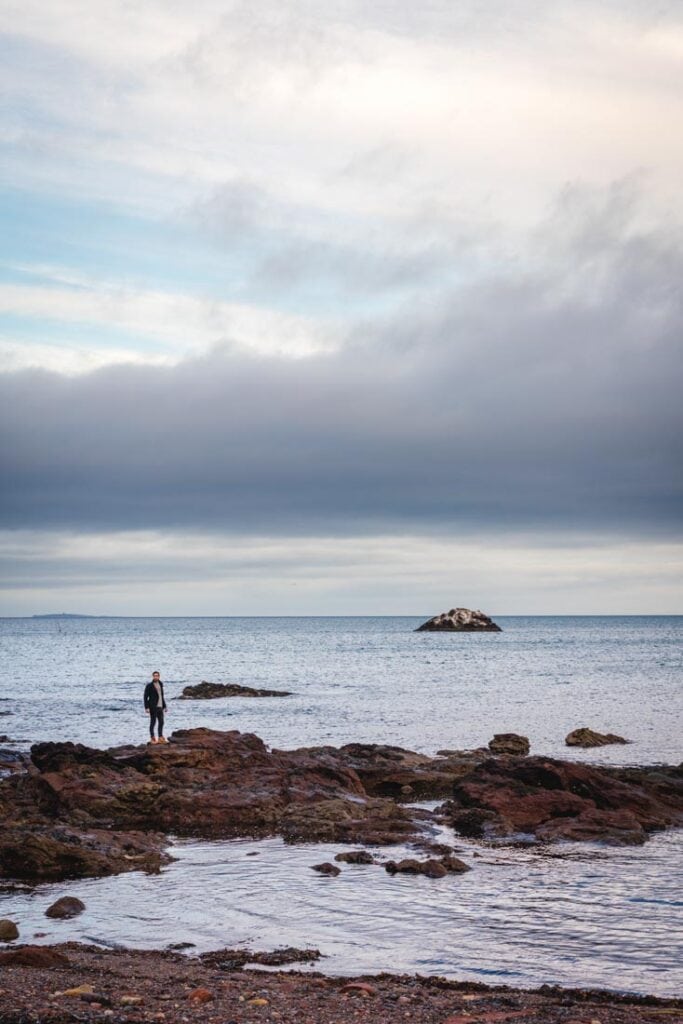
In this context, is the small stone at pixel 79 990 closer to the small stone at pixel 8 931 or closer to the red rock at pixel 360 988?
the red rock at pixel 360 988

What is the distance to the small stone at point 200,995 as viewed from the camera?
11.9 metres

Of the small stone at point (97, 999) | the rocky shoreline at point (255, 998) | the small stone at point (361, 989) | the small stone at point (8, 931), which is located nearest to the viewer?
the rocky shoreline at point (255, 998)

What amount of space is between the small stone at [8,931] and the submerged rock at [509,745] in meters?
26.2

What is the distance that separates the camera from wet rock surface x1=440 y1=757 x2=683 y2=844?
2498 cm

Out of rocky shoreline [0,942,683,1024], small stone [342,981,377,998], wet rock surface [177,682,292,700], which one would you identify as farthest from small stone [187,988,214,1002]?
wet rock surface [177,682,292,700]

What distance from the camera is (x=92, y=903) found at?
18.2 m

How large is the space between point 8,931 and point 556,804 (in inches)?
583

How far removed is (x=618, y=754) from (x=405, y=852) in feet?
65.7

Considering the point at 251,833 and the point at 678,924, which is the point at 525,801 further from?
the point at 678,924

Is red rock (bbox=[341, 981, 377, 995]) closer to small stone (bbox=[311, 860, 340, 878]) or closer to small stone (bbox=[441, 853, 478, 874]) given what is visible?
small stone (bbox=[311, 860, 340, 878])

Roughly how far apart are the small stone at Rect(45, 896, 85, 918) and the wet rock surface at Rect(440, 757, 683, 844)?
10553mm

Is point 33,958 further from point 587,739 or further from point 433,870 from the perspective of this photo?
point 587,739

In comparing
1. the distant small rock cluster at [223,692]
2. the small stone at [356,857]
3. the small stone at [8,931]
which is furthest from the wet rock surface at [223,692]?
the small stone at [8,931]

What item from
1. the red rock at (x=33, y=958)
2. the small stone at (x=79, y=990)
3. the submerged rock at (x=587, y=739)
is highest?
the small stone at (x=79, y=990)
